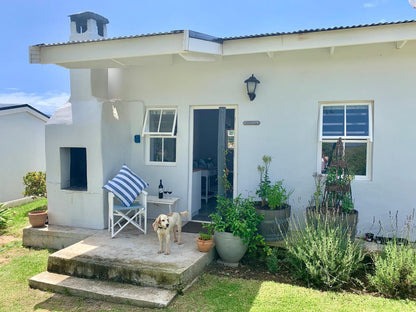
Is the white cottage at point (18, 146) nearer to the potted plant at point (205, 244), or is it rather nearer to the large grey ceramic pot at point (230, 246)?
the potted plant at point (205, 244)

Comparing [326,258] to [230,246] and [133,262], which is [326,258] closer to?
[230,246]

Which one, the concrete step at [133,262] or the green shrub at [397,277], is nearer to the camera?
the green shrub at [397,277]

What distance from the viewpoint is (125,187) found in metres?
5.64

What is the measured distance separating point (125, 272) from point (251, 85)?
4096 millimetres

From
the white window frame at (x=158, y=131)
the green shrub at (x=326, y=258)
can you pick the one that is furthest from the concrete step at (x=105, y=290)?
the white window frame at (x=158, y=131)

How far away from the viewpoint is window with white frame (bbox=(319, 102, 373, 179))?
17.9ft

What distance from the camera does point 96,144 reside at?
596cm

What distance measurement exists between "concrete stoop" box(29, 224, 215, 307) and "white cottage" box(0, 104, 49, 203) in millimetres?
5805

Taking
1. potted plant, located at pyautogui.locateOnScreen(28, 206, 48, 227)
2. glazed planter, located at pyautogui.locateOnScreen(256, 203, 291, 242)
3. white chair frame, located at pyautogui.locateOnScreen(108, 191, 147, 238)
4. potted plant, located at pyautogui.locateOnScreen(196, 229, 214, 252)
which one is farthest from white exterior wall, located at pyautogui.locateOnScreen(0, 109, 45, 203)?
glazed planter, located at pyautogui.locateOnScreen(256, 203, 291, 242)

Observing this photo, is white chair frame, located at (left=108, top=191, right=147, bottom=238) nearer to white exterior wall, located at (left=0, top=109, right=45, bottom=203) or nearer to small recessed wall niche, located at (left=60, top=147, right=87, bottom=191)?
small recessed wall niche, located at (left=60, top=147, right=87, bottom=191)

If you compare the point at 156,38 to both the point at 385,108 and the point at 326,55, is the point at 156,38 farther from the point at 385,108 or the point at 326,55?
the point at 385,108

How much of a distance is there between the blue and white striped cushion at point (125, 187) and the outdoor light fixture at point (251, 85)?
285cm

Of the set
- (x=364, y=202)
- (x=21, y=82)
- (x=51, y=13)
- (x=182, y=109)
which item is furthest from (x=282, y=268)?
(x=21, y=82)

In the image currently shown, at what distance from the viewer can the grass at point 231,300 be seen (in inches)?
143
